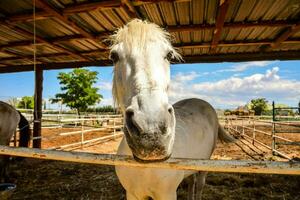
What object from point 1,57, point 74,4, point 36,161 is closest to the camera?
point 74,4

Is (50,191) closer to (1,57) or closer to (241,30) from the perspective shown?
(1,57)

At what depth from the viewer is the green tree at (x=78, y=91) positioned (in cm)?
3517

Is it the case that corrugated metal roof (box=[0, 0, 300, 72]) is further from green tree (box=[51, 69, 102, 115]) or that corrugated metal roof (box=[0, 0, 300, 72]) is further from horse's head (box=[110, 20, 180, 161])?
green tree (box=[51, 69, 102, 115])

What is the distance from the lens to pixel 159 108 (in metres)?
1.31

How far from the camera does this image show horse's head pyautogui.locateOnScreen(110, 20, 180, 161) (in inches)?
49.6

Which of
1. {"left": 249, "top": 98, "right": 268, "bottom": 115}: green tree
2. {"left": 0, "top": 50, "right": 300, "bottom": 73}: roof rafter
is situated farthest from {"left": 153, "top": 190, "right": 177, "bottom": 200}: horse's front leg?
{"left": 249, "top": 98, "right": 268, "bottom": 115}: green tree

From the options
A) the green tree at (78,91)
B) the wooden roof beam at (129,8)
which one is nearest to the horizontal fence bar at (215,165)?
the wooden roof beam at (129,8)

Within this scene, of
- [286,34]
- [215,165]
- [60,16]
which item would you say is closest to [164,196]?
[215,165]

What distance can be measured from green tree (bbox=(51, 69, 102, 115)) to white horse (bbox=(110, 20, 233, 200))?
3391cm

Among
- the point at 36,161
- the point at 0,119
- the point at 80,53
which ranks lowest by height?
the point at 36,161

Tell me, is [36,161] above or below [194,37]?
below

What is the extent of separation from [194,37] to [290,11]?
5.68 feet

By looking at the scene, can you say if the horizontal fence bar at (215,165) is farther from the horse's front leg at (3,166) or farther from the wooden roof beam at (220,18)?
the horse's front leg at (3,166)

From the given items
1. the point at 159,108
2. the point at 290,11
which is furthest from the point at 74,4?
the point at 290,11
